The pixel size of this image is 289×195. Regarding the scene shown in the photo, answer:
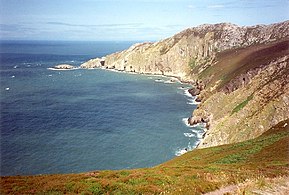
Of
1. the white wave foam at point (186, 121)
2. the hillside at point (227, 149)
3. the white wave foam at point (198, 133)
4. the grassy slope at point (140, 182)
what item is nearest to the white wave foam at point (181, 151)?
the hillside at point (227, 149)

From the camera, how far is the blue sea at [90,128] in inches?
→ 2835

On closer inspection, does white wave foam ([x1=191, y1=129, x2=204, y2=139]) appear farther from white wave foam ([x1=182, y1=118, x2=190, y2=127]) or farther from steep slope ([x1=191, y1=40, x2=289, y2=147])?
white wave foam ([x1=182, y1=118, x2=190, y2=127])

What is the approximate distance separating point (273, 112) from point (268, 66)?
1366 inches

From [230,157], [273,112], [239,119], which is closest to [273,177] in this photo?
[230,157]

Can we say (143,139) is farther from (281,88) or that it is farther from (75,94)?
(75,94)

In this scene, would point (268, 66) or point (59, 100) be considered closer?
point (268, 66)

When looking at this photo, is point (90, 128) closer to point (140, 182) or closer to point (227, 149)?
point (227, 149)

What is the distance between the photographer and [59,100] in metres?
135

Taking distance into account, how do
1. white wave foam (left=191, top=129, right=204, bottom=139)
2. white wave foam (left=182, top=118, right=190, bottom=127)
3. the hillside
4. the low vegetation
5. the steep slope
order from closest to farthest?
the hillside < the steep slope < the low vegetation < white wave foam (left=191, top=129, right=204, bottom=139) < white wave foam (left=182, top=118, right=190, bottom=127)

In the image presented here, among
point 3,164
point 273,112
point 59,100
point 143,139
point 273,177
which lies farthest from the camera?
point 59,100

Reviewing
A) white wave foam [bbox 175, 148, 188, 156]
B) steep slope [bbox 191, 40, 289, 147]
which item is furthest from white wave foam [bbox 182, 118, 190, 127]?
white wave foam [bbox 175, 148, 188, 156]

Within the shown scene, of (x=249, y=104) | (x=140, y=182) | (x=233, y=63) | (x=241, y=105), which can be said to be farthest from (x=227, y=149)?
(x=233, y=63)

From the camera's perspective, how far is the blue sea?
7200cm

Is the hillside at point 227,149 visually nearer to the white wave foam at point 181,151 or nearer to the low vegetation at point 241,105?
the low vegetation at point 241,105
